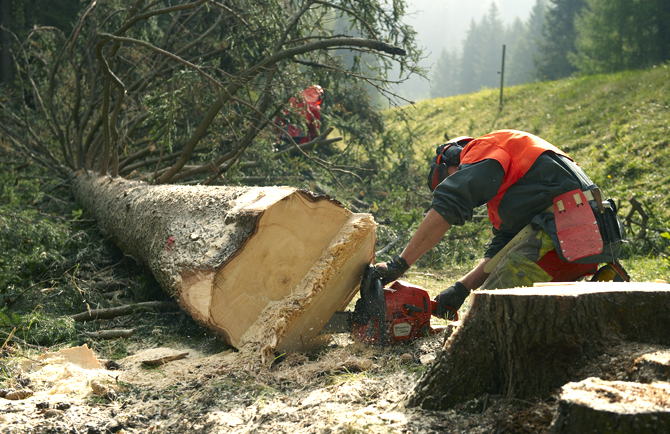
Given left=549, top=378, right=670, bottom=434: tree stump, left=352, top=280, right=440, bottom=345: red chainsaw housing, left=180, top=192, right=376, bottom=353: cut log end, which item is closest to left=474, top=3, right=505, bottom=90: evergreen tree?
left=352, top=280, right=440, bottom=345: red chainsaw housing

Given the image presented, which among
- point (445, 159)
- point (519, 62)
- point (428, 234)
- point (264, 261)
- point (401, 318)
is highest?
point (519, 62)

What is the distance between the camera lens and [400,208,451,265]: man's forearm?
244 cm

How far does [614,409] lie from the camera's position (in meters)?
1.07

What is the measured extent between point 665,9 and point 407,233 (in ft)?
61.2

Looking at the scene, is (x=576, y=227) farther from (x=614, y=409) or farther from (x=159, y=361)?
(x=159, y=361)

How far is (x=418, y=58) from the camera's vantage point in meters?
4.39

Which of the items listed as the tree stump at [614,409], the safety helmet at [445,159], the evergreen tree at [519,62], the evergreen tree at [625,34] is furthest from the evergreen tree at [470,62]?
the tree stump at [614,409]

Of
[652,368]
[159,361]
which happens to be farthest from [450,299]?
[159,361]

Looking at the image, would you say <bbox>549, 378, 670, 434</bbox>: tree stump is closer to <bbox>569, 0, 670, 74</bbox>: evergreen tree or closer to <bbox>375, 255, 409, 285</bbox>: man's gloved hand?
<bbox>375, 255, 409, 285</bbox>: man's gloved hand

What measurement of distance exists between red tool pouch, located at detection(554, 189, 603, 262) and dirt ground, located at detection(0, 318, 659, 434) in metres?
0.88

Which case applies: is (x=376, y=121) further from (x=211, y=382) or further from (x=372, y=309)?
(x=211, y=382)

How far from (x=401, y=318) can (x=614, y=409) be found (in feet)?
5.20

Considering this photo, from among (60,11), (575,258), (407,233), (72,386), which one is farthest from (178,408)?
(60,11)

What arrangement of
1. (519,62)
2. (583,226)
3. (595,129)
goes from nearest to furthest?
(583,226)
(595,129)
(519,62)
